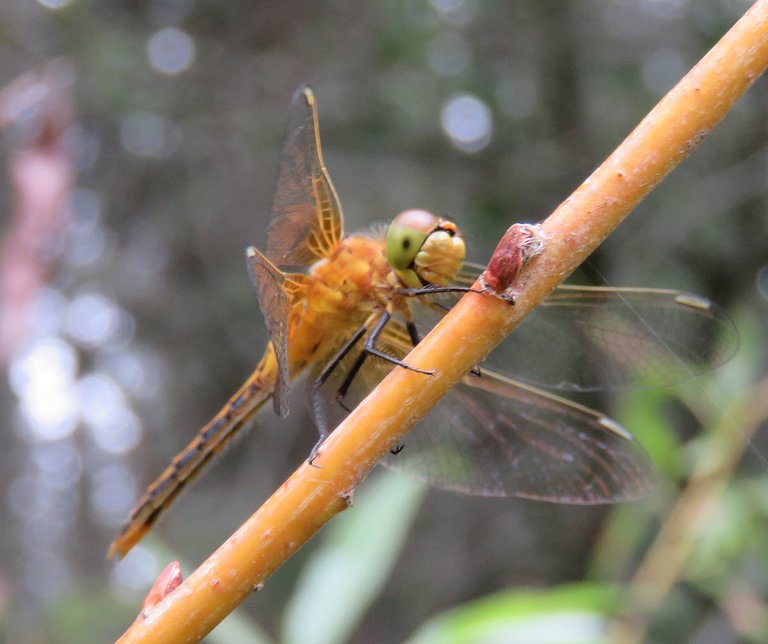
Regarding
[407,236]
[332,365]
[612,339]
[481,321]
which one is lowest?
[481,321]

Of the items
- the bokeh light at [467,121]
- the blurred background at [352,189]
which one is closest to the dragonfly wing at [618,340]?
the blurred background at [352,189]

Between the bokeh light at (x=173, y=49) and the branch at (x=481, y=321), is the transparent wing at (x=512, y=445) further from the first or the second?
the bokeh light at (x=173, y=49)

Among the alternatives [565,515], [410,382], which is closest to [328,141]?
[565,515]

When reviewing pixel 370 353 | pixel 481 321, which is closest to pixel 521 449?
pixel 370 353

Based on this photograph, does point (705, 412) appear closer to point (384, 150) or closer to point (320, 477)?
point (320, 477)

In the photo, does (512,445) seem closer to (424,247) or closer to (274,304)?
(424,247)

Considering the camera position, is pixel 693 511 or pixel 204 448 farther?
pixel 693 511

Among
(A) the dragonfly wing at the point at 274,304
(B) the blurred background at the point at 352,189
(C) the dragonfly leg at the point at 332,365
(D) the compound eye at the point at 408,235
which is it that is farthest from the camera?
(B) the blurred background at the point at 352,189

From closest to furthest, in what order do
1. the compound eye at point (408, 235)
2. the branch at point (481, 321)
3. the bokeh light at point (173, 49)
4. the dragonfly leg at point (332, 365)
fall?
the branch at point (481, 321) < the compound eye at point (408, 235) < the dragonfly leg at point (332, 365) < the bokeh light at point (173, 49)

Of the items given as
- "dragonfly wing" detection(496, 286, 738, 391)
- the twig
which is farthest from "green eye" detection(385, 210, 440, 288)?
the twig
